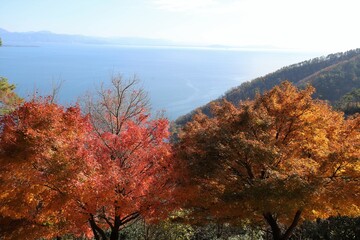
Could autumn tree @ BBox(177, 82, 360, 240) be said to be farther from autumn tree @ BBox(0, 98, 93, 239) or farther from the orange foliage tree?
autumn tree @ BBox(0, 98, 93, 239)

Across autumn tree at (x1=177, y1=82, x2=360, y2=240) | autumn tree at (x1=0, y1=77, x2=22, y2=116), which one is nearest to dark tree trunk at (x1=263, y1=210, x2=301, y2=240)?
autumn tree at (x1=177, y1=82, x2=360, y2=240)

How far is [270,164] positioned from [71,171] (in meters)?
7.11

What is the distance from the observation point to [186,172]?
42.1ft

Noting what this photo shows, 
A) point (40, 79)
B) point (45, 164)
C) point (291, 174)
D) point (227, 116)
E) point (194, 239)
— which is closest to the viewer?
point (45, 164)

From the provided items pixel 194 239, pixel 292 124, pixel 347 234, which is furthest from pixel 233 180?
pixel 194 239

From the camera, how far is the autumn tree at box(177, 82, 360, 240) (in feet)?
37.0

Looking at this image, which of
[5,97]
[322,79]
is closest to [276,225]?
[5,97]

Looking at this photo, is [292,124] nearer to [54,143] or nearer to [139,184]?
[139,184]

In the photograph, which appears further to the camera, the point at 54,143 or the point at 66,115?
the point at 66,115

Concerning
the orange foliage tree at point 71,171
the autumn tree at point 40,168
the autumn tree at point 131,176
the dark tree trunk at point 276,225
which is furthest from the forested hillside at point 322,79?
the autumn tree at point 40,168

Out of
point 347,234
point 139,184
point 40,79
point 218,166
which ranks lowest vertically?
point 40,79

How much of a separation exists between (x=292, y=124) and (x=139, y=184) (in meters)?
6.62

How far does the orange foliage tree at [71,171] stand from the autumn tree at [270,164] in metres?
1.29

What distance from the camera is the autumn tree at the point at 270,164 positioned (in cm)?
1129
